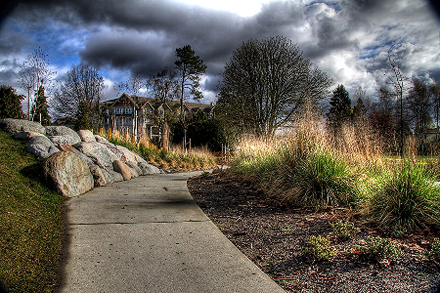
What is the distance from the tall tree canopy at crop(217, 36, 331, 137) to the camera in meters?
19.5

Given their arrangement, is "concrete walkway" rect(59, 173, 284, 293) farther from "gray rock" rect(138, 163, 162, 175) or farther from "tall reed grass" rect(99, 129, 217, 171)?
"tall reed grass" rect(99, 129, 217, 171)

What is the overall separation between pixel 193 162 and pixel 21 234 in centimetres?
1254

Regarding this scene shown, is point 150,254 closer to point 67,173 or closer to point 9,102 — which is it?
point 67,173

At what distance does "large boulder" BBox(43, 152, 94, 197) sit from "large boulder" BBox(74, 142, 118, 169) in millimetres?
2168

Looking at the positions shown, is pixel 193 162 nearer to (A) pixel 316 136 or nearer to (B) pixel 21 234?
(A) pixel 316 136

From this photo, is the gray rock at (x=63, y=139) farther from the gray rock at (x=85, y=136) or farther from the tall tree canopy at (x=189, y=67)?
the tall tree canopy at (x=189, y=67)

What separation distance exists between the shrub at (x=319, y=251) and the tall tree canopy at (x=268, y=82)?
16.2 metres

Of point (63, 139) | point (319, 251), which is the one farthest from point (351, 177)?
point (63, 139)

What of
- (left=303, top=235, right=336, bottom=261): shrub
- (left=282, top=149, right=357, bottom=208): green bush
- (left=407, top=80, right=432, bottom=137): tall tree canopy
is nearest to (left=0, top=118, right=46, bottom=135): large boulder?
(left=282, top=149, right=357, bottom=208): green bush

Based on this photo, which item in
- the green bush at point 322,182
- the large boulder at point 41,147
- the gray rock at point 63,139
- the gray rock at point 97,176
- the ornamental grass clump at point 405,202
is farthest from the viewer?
the gray rock at point 63,139

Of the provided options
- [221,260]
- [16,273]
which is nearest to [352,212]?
[221,260]

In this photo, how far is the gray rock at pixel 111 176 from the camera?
8.52 metres

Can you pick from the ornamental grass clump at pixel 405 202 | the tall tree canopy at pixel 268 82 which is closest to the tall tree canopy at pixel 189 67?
the tall tree canopy at pixel 268 82

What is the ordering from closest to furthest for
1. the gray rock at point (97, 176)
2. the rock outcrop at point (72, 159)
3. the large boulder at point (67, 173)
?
the large boulder at point (67, 173) < the rock outcrop at point (72, 159) < the gray rock at point (97, 176)
